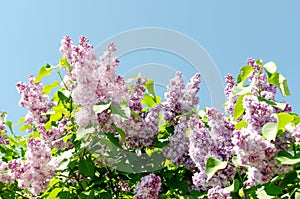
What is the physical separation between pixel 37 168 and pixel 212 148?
1304 mm

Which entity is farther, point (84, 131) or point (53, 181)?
point (53, 181)

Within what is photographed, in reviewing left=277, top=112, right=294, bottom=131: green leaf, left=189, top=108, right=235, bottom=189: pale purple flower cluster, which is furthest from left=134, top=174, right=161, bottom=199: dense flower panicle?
left=277, top=112, right=294, bottom=131: green leaf

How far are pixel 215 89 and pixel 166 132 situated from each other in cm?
61

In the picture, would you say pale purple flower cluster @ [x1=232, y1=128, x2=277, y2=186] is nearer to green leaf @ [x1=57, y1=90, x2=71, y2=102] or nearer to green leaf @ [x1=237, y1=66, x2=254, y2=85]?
green leaf @ [x1=237, y1=66, x2=254, y2=85]

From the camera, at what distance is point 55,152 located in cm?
371

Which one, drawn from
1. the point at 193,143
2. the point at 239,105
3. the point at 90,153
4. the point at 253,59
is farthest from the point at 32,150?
the point at 253,59

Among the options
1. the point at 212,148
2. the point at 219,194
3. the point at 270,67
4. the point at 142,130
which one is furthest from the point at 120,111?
the point at 270,67

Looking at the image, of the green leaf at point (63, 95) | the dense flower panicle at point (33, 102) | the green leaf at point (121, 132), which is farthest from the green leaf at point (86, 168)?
the dense flower panicle at point (33, 102)

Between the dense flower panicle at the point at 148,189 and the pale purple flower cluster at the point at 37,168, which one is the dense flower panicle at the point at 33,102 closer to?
the pale purple flower cluster at the point at 37,168

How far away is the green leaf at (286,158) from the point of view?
2197 mm

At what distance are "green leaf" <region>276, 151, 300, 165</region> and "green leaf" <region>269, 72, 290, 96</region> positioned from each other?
413 mm

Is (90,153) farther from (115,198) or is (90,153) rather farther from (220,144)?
(220,144)

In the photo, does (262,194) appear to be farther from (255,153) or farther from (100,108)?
(100,108)

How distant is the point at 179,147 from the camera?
3273 mm
